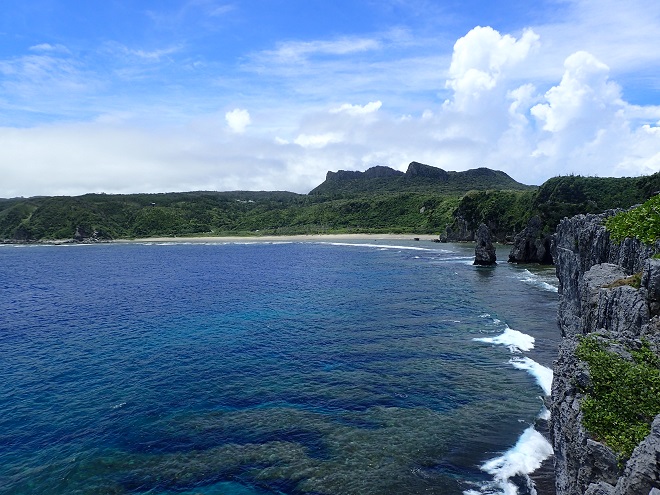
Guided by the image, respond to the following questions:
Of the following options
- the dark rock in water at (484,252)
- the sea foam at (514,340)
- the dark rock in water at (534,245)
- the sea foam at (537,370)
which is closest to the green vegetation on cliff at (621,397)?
the sea foam at (537,370)

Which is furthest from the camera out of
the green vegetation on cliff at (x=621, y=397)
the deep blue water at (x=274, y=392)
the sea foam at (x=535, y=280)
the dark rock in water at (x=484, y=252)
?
the dark rock in water at (x=484, y=252)

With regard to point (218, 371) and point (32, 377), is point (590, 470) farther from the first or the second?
point (32, 377)

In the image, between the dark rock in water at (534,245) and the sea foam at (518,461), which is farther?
the dark rock in water at (534,245)

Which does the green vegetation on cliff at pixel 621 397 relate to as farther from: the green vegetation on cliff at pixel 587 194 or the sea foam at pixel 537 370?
the green vegetation on cliff at pixel 587 194

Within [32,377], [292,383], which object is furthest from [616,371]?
[32,377]

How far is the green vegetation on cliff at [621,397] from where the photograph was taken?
15.0m

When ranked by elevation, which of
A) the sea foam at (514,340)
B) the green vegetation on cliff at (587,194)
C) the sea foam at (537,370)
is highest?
the green vegetation on cliff at (587,194)

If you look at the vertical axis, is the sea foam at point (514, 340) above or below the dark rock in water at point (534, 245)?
below

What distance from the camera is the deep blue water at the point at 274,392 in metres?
25.0

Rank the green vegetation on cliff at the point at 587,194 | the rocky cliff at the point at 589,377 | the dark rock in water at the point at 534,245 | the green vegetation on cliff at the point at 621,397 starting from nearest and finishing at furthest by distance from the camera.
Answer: the rocky cliff at the point at 589,377 < the green vegetation on cliff at the point at 621,397 < the dark rock in water at the point at 534,245 < the green vegetation on cliff at the point at 587,194

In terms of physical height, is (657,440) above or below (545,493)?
above

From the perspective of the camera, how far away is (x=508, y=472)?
24.5 metres

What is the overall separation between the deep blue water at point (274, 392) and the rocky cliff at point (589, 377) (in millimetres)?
7239

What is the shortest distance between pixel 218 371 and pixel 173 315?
2677 cm
